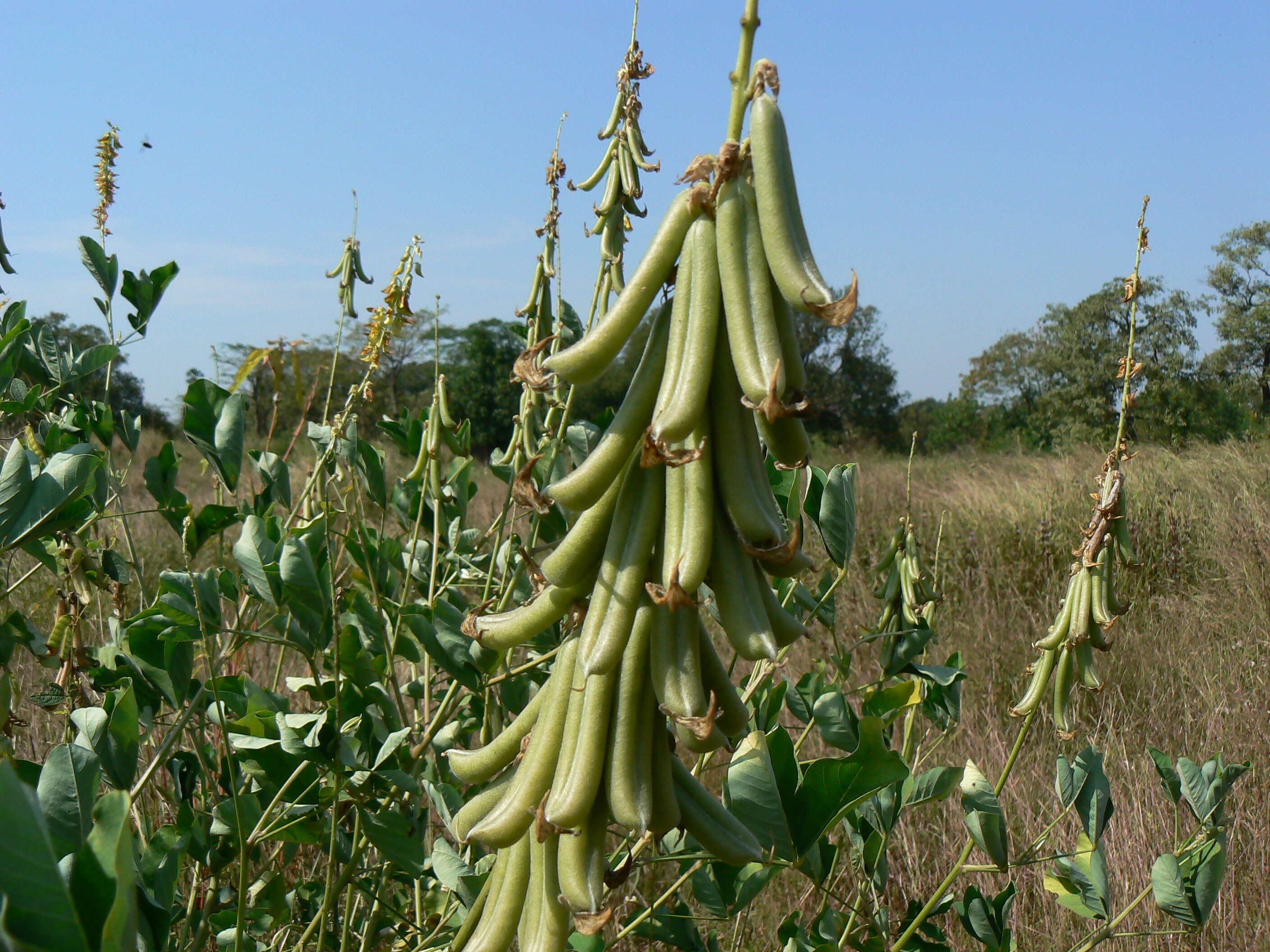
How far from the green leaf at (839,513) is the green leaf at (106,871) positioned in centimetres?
107

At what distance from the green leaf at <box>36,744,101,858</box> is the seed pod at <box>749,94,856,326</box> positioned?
24.4 inches

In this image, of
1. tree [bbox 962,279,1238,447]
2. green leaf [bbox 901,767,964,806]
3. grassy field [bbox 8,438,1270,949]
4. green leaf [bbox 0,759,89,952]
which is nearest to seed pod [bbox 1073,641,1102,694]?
green leaf [bbox 901,767,964,806]

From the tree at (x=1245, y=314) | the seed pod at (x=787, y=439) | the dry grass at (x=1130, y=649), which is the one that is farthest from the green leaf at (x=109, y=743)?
the tree at (x=1245, y=314)

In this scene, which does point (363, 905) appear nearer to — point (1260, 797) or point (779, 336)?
point (779, 336)

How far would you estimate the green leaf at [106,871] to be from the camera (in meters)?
0.39

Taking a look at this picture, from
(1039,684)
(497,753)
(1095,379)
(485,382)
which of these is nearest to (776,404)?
(497,753)

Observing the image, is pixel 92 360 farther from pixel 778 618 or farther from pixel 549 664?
pixel 778 618

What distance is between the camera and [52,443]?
1479 millimetres

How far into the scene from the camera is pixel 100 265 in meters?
1.58

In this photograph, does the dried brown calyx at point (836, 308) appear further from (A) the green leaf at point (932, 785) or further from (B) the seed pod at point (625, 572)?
(A) the green leaf at point (932, 785)

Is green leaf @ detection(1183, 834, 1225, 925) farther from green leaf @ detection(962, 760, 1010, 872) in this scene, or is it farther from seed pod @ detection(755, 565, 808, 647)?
seed pod @ detection(755, 565, 808, 647)

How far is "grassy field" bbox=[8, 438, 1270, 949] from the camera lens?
95.7 inches

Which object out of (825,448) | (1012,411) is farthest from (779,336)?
(1012,411)

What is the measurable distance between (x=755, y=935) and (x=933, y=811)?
923 millimetres
